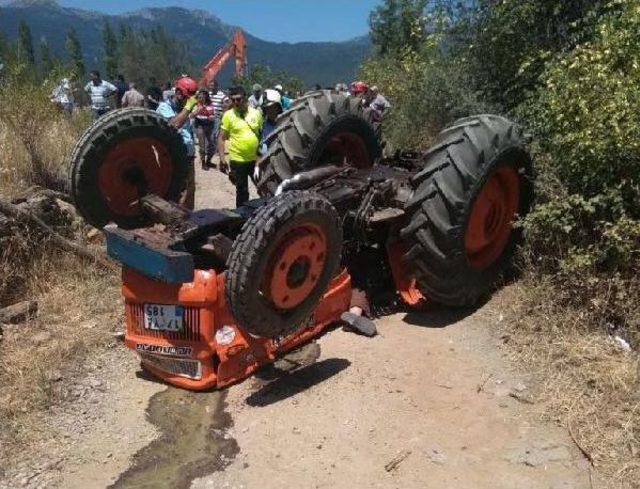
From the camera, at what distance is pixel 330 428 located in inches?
149

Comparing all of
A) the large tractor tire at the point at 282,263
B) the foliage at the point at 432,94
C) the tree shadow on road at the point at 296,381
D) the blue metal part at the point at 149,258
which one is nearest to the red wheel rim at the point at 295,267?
the large tractor tire at the point at 282,263

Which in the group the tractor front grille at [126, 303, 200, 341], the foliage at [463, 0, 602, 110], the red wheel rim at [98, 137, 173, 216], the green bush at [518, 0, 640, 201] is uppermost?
the foliage at [463, 0, 602, 110]

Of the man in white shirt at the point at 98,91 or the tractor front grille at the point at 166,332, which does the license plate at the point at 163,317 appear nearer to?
the tractor front grille at the point at 166,332

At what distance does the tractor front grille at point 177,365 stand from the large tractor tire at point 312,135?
2.04 meters

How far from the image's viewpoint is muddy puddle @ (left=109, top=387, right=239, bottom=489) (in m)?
3.44

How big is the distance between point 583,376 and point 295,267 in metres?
1.91

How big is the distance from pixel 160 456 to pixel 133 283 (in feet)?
3.67

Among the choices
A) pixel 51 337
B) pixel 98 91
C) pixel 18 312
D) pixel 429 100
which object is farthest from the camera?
pixel 98 91

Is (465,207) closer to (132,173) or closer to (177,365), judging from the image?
(177,365)

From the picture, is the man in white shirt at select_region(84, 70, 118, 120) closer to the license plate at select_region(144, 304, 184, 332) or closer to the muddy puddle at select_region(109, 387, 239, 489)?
the license plate at select_region(144, 304, 184, 332)

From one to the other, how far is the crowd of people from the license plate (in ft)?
6.93

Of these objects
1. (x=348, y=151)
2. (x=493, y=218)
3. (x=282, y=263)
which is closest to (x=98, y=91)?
(x=348, y=151)

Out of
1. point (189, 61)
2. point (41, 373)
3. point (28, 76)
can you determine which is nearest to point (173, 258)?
point (41, 373)

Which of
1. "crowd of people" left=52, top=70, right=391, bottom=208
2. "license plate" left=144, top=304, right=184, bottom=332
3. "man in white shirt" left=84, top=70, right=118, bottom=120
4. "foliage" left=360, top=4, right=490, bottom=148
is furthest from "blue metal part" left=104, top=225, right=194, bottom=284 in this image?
"man in white shirt" left=84, top=70, right=118, bottom=120
